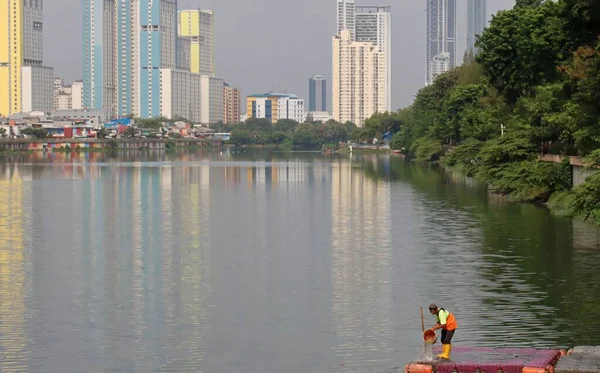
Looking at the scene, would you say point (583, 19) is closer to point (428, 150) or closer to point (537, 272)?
point (537, 272)

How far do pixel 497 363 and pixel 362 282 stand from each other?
423 inches

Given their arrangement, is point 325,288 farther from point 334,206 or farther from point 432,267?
point 334,206

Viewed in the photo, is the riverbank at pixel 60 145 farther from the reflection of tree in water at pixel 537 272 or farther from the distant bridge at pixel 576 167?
the reflection of tree in water at pixel 537 272

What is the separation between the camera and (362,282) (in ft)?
87.5

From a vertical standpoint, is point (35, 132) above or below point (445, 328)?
above

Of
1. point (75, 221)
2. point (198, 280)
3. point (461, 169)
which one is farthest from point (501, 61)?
point (198, 280)

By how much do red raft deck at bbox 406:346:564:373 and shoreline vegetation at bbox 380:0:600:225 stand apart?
1584 centimetres

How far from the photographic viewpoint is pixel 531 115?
49562 mm

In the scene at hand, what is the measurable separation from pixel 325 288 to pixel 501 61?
40602mm

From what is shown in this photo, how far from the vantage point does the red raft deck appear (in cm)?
1561

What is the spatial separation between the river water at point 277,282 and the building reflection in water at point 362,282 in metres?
0.06

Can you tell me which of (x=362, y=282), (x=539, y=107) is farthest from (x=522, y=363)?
(x=539, y=107)

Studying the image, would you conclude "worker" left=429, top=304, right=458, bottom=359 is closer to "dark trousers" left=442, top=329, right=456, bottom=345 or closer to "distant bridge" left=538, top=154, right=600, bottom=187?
"dark trousers" left=442, top=329, right=456, bottom=345

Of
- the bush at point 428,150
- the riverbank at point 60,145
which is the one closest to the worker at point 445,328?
the bush at point 428,150
